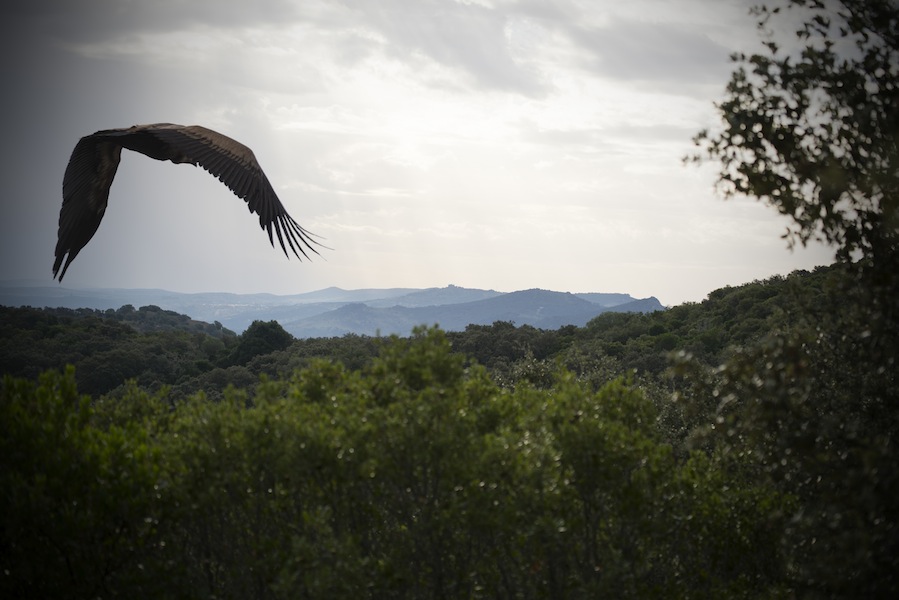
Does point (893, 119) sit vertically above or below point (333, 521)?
above

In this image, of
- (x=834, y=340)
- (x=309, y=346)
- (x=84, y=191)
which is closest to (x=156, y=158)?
(x=84, y=191)

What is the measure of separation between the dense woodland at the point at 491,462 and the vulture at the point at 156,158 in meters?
2.47

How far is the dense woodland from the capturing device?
31.7ft

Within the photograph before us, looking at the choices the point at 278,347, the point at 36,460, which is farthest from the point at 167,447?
the point at 278,347

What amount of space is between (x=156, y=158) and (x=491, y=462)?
7.67 meters

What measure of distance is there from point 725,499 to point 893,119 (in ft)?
21.8

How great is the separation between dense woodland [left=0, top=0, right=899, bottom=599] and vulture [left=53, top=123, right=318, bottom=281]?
2.47m

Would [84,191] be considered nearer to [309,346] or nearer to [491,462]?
[491,462]

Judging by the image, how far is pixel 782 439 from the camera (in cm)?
948

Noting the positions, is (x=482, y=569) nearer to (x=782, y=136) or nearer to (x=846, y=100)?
(x=782, y=136)

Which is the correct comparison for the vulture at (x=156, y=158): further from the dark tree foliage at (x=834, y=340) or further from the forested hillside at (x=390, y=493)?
the dark tree foliage at (x=834, y=340)

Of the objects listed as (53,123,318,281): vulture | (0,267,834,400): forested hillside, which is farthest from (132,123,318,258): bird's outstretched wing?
(0,267,834,400): forested hillside

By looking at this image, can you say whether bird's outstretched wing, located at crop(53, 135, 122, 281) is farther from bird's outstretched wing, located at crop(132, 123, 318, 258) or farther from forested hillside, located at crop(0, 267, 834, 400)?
forested hillside, located at crop(0, 267, 834, 400)

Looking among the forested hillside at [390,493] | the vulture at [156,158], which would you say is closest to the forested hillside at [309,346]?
the forested hillside at [390,493]
